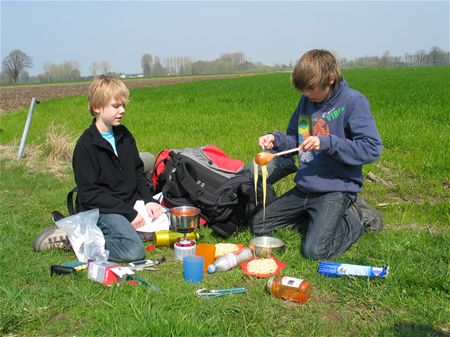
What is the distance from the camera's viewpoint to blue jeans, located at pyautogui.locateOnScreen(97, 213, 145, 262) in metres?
3.82

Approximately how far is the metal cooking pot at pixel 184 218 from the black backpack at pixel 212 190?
0.26 meters

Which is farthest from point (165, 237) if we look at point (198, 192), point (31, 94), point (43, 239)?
point (31, 94)

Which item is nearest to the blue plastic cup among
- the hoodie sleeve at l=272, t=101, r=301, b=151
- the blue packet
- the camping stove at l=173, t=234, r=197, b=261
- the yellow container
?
the camping stove at l=173, t=234, r=197, b=261

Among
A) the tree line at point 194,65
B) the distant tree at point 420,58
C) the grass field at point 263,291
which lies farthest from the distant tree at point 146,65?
the grass field at point 263,291

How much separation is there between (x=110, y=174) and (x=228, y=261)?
4.69ft

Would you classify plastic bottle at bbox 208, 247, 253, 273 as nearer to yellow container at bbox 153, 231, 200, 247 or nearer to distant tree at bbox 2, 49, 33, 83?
yellow container at bbox 153, 231, 200, 247

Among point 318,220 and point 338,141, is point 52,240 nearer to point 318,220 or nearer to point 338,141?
point 318,220

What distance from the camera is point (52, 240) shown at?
13.0ft

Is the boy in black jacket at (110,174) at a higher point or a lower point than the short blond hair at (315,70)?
lower

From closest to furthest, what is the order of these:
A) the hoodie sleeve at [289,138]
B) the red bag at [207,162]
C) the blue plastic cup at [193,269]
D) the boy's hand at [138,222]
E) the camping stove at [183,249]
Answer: the blue plastic cup at [193,269] → the camping stove at [183,249] → the boy's hand at [138,222] → the hoodie sleeve at [289,138] → the red bag at [207,162]

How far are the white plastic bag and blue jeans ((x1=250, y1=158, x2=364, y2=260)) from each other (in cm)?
141

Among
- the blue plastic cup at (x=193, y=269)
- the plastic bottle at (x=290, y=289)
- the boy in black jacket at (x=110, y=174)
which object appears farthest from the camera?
the boy in black jacket at (x=110, y=174)

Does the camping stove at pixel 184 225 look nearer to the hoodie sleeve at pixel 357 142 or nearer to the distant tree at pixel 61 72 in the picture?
the hoodie sleeve at pixel 357 142

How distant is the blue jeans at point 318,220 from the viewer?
147 inches
